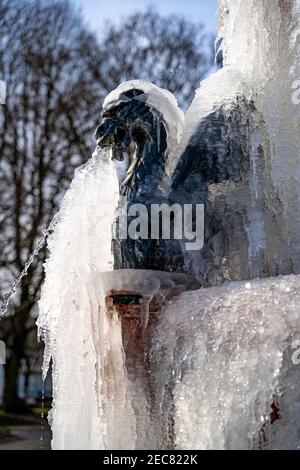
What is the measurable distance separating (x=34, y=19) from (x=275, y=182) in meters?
16.2

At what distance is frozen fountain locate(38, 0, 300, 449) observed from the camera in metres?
3.28

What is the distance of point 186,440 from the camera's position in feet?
11.3

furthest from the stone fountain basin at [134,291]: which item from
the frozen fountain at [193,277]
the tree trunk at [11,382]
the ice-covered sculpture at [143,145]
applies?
the tree trunk at [11,382]

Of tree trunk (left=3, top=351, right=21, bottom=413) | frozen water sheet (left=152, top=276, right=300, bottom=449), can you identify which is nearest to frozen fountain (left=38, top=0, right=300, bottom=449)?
frozen water sheet (left=152, top=276, right=300, bottom=449)

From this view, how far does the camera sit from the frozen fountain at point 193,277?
328 centimetres

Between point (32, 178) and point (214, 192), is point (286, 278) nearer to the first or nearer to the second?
point (214, 192)

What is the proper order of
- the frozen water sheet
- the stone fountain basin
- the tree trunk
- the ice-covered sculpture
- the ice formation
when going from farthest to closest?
the tree trunk < the ice formation < the ice-covered sculpture < the stone fountain basin < the frozen water sheet

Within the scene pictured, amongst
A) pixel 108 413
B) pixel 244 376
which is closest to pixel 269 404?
pixel 244 376

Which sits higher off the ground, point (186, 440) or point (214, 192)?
point (214, 192)

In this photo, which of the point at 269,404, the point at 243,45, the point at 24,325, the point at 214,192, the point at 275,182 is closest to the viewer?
the point at 269,404

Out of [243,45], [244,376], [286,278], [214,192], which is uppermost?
[243,45]

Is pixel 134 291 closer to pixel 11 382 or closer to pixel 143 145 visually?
pixel 143 145

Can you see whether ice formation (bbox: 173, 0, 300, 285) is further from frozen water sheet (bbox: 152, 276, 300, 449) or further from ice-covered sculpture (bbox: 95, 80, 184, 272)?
frozen water sheet (bbox: 152, 276, 300, 449)

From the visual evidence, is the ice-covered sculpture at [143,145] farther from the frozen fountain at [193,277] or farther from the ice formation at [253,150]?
the ice formation at [253,150]
